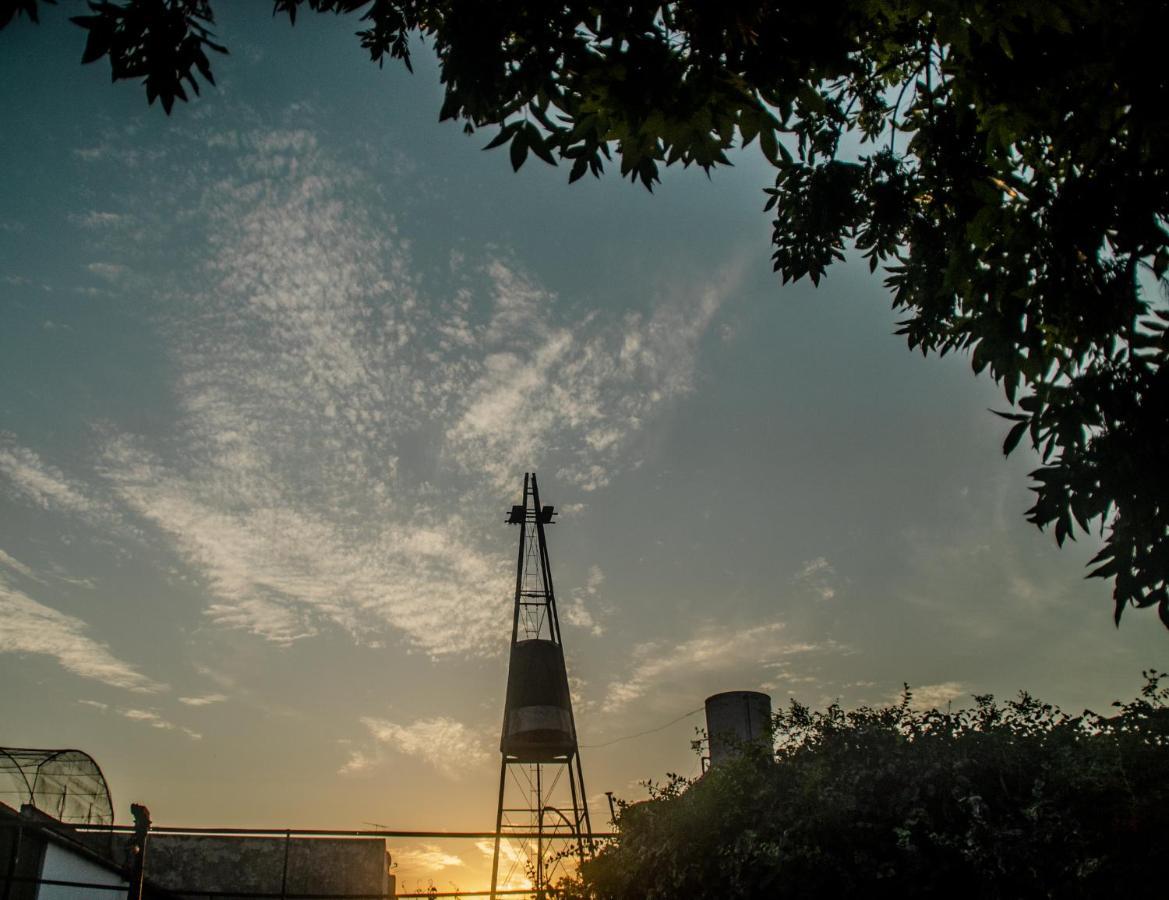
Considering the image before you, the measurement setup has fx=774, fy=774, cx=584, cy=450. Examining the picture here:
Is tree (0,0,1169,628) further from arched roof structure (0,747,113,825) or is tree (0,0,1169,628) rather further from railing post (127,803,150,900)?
arched roof structure (0,747,113,825)

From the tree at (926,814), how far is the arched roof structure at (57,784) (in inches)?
345

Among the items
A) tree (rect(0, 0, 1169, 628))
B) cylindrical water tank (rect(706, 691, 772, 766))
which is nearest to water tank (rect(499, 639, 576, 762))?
cylindrical water tank (rect(706, 691, 772, 766))

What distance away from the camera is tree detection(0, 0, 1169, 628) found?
144 inches

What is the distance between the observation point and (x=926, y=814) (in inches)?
220

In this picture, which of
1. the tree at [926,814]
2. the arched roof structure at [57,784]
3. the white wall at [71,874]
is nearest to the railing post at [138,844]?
the white wall at [71,874]

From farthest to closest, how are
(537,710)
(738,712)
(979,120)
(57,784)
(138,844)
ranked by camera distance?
(537,710) < (738,712) < (57,784) < (138,844) < (979,120)

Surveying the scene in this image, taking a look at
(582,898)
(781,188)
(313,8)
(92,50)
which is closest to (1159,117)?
(781,188)

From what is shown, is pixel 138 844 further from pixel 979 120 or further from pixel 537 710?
pixel 979 120

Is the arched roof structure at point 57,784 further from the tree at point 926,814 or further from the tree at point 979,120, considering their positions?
the tree at point 979,120

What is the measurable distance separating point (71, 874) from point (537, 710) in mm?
7470

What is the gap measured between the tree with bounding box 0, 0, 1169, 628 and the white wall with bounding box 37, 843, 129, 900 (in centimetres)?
1090

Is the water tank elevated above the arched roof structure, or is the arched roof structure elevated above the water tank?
the water tank

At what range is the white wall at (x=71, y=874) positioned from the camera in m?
10.8

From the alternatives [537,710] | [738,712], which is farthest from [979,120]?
[537,710]
